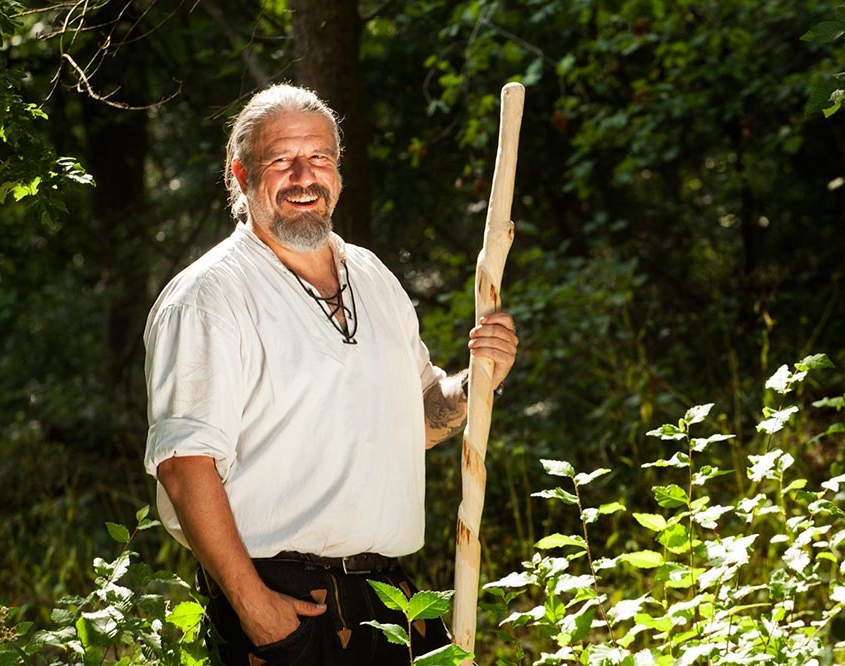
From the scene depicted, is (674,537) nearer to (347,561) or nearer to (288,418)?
(347,561)

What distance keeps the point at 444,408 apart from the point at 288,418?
25.2 inches

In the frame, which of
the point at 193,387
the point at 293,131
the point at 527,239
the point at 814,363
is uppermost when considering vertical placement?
the point at 527,239

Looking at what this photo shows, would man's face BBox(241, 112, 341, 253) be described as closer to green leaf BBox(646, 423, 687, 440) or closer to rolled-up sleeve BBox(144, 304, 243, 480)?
rolled-up sleeve BBox(144, 304, 243, 480)

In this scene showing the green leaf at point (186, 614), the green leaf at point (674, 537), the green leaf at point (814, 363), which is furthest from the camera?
the green leaf at point (814, 363)

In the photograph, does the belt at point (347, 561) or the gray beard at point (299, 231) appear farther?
the gray beard at point (299, 231)

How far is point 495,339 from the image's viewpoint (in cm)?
286

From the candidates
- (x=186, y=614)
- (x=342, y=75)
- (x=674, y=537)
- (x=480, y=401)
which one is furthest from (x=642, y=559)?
(x=342, y=75)

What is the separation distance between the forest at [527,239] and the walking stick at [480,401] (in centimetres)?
178

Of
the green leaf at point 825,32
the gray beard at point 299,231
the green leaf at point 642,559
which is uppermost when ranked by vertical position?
the green leaf at point 825,32

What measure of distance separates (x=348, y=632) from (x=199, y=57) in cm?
469

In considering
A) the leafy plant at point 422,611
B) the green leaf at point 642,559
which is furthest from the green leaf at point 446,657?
the green leaf at point 642,559

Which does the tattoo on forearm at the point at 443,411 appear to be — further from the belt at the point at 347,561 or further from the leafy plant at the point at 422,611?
the leafy plant at the point at 422,611

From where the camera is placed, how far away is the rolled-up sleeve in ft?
8.21

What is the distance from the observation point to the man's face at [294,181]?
2818 mm
